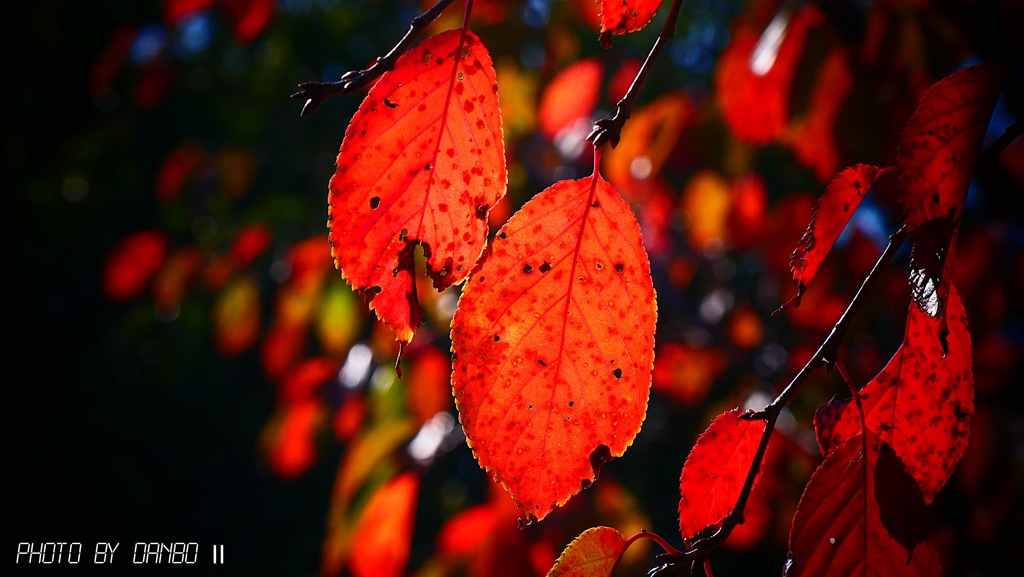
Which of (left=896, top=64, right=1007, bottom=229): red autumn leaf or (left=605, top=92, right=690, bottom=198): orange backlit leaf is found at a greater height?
(left=896, top=64, right=1007, bottom=229): red autumn leaf

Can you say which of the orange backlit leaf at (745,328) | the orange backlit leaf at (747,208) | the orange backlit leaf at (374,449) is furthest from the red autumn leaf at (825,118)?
the orange backlit leaf at (745,328)

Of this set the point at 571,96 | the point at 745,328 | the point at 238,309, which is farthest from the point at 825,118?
the point at 238,309

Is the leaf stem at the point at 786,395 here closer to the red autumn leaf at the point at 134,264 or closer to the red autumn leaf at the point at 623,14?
the red autumn leaf at the point at 623,14

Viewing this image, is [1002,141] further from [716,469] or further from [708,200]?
[708,200]

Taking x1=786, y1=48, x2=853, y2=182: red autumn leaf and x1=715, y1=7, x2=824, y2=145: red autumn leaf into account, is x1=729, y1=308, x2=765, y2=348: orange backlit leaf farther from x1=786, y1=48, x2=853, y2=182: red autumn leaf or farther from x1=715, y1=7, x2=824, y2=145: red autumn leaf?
x1=715, y1=7, x2=824, y2=145: red autumn leaf

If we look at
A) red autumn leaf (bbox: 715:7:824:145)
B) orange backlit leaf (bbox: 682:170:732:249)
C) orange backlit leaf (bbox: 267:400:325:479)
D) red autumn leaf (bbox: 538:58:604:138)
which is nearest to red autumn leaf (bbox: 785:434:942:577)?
red autumn leaf (bbox: 715:7:824:145)

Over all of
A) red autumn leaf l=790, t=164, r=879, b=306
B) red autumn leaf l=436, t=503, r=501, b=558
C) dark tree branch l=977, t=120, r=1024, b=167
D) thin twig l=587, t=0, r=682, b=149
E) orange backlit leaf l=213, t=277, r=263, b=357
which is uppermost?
thin twig l=587, t=0, r=682, b=149
